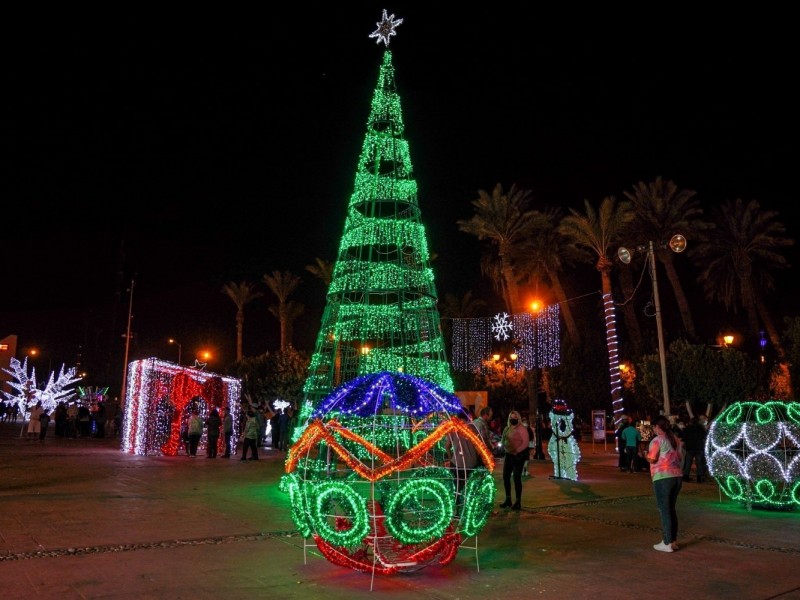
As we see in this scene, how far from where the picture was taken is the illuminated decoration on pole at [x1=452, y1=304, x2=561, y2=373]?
113ft

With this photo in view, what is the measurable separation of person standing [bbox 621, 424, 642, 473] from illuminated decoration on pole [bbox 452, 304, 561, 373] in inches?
497

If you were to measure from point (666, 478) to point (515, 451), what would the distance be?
3.43m

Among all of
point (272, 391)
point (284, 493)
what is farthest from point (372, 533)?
point (272, 391)

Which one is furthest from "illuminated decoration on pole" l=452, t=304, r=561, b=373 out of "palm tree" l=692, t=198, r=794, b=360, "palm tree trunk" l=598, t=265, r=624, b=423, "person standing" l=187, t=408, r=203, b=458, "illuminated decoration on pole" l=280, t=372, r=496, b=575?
"illuminated decoration on pole" l=280, t=372, r=496, b=575

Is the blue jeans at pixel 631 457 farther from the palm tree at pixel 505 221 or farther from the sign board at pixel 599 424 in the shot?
the palm tree at pixel 505 221

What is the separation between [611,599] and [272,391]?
4157 centimetres

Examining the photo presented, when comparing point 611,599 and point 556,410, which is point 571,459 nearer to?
point 556,410

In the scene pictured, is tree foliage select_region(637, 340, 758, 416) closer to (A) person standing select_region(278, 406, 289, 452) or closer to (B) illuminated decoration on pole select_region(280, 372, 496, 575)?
(A) person standing select_region(278, 406, 289, 452)

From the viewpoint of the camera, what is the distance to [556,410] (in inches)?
655

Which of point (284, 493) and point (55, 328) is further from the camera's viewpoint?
point (55, 328)

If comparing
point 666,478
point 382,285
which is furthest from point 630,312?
point 666,478

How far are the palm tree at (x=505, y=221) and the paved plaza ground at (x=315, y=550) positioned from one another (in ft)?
77.8

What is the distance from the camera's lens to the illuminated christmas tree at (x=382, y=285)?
50.3 ft

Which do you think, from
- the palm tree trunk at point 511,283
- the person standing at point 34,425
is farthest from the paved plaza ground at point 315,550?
the palm tree trunk at point 511,283
